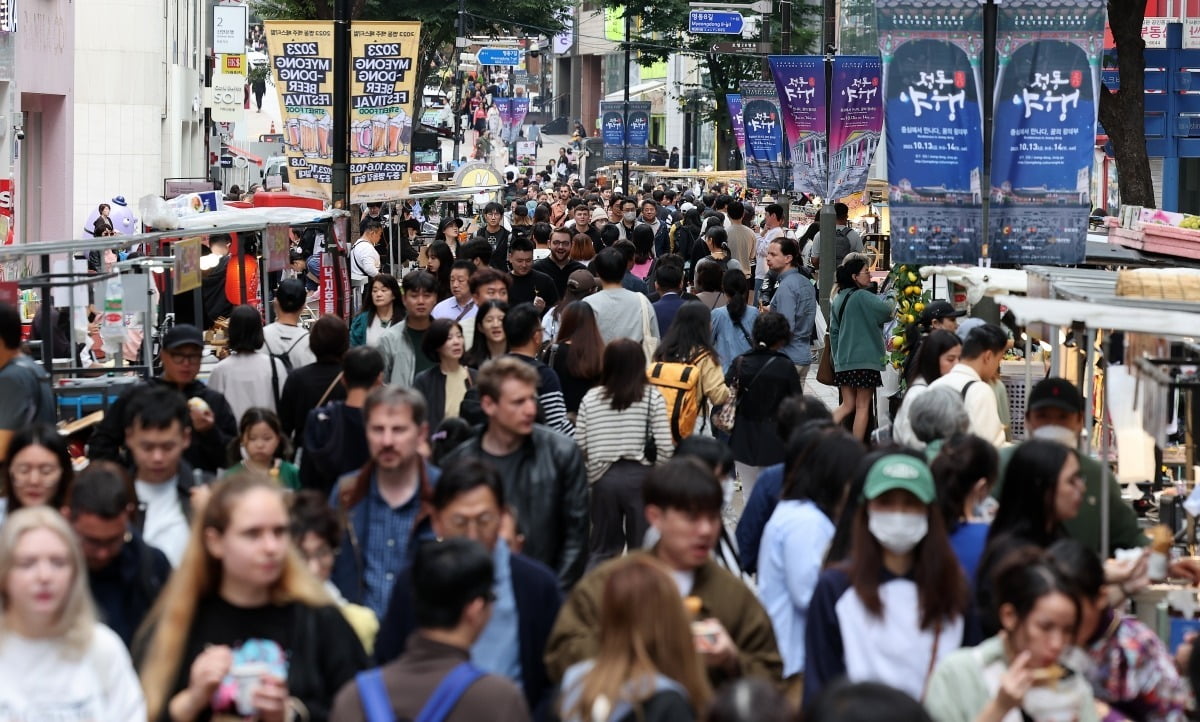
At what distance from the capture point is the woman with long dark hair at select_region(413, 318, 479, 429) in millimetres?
9828

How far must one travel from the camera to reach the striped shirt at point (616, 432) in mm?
8891

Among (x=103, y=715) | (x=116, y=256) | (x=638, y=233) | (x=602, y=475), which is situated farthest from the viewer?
(x=116, y=256)

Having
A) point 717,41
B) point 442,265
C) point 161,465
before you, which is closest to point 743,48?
point 717,41

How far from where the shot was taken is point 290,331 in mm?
11516

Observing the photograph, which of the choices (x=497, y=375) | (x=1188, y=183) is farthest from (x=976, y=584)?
(x=1188, y=183)

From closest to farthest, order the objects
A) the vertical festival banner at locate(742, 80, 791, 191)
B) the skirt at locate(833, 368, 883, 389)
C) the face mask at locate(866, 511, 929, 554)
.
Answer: the face mask at locate(866, 511, 929, 554)
the skirt at locate(833, 368, 883, 389)
the vertical festival banner at locate(742, 80, 791, 191)

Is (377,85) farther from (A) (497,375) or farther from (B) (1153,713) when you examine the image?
(B) (1153,713)

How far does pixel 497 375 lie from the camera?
7.23 meters

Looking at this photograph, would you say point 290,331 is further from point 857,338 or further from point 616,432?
point 857,338

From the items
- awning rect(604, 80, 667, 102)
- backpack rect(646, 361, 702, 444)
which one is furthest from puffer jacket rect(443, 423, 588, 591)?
awning rect(604, 80, 667, 102)

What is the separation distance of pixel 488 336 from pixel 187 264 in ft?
8.74

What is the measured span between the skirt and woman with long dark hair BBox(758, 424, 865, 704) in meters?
7.79

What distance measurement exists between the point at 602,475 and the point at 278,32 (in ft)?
37.9

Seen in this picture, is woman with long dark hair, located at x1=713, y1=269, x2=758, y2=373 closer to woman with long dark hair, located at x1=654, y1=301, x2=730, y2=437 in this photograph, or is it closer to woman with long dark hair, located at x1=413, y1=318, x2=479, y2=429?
woman with long dark hair, located at x1=654, y1=301, x2=730, y2=437
